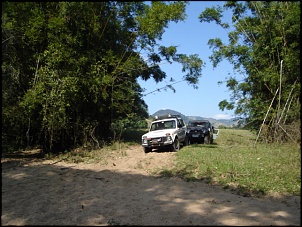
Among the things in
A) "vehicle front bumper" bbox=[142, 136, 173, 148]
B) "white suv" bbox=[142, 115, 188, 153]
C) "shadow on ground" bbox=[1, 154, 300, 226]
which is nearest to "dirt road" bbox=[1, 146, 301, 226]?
"shadow on ground" bbox=[1, 154, 300, 226]

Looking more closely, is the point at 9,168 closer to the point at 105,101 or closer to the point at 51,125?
the point at 51,125

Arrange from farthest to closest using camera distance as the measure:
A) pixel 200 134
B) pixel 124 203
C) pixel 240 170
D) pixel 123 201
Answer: pixel 200 134 < pixel 240 170 < pixel 123 201 < pixel 124 203

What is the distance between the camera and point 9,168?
10117 mm

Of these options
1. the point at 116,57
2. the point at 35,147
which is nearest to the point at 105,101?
the point at 116,57

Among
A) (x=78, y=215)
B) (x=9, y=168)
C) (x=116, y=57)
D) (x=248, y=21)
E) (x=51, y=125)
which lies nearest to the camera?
(x=78, y=215)

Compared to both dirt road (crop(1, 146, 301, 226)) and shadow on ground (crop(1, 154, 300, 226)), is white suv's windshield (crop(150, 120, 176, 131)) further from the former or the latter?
shadow on ground (crop(1, 154, 300, 226))

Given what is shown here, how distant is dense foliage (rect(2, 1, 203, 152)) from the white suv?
271 cm

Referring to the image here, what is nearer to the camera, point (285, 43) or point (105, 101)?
point (285, 43)

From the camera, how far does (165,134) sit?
12508 millimetres

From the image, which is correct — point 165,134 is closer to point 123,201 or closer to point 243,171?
point 243,171

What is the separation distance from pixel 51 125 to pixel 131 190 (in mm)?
5611

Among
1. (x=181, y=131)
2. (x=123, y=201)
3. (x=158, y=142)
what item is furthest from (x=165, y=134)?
(x=123, y=201)

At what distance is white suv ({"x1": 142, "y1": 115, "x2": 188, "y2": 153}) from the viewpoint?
1252 cm

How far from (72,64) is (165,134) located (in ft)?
18.0
